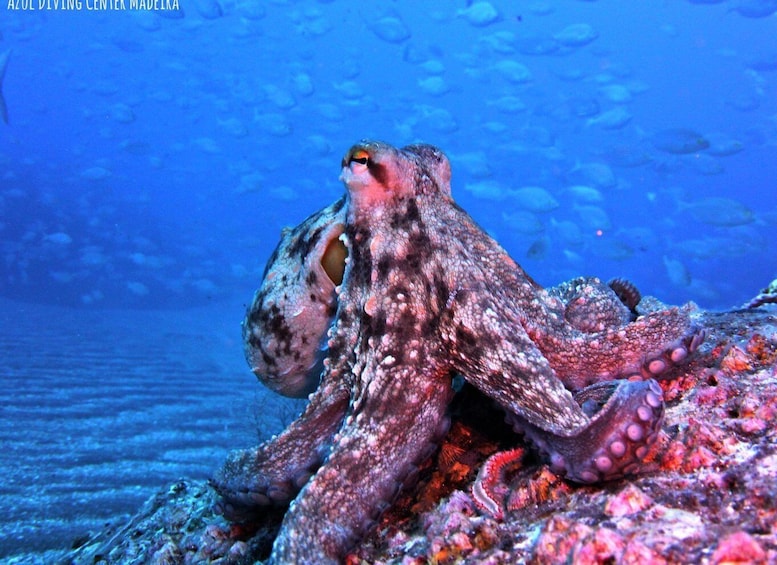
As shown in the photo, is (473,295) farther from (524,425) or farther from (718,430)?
(718,430)

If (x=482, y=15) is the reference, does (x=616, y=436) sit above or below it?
below

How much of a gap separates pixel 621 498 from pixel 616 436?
0.61 feet

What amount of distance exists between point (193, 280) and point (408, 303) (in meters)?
41.9

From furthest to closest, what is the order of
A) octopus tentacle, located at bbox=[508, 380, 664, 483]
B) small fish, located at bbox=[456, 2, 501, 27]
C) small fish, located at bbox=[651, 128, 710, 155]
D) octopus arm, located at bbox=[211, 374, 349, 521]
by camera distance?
small fish, located at bbox=[456, 2, 501, 27] < small fish, located at bbox=[651, 128, 710, 155] < octopus arm, located at bbox=[211, 374, 349, 521] < octopus tentacle, located at bbox=[508, 380, 664, 483]

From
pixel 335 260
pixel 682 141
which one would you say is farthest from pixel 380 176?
pixel 682 141

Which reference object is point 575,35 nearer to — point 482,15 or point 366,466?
point 482,15

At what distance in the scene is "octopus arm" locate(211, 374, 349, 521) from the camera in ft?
7.78

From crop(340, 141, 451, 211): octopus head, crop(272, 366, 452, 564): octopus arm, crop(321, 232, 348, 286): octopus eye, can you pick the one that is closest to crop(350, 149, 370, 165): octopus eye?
crop(340, 141, 451, 211): octopus head

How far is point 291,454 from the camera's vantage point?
2412 mm

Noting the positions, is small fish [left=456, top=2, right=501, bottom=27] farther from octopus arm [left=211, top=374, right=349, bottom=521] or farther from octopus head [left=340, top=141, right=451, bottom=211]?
octopus arm [left=211, top=374, right=349, bottom=521]

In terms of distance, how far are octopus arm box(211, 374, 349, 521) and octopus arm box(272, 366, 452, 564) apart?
0.79ft

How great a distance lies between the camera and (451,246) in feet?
7.49

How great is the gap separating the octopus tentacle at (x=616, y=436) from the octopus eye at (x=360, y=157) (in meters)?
1.36

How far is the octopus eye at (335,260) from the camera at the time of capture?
8.80 feet
